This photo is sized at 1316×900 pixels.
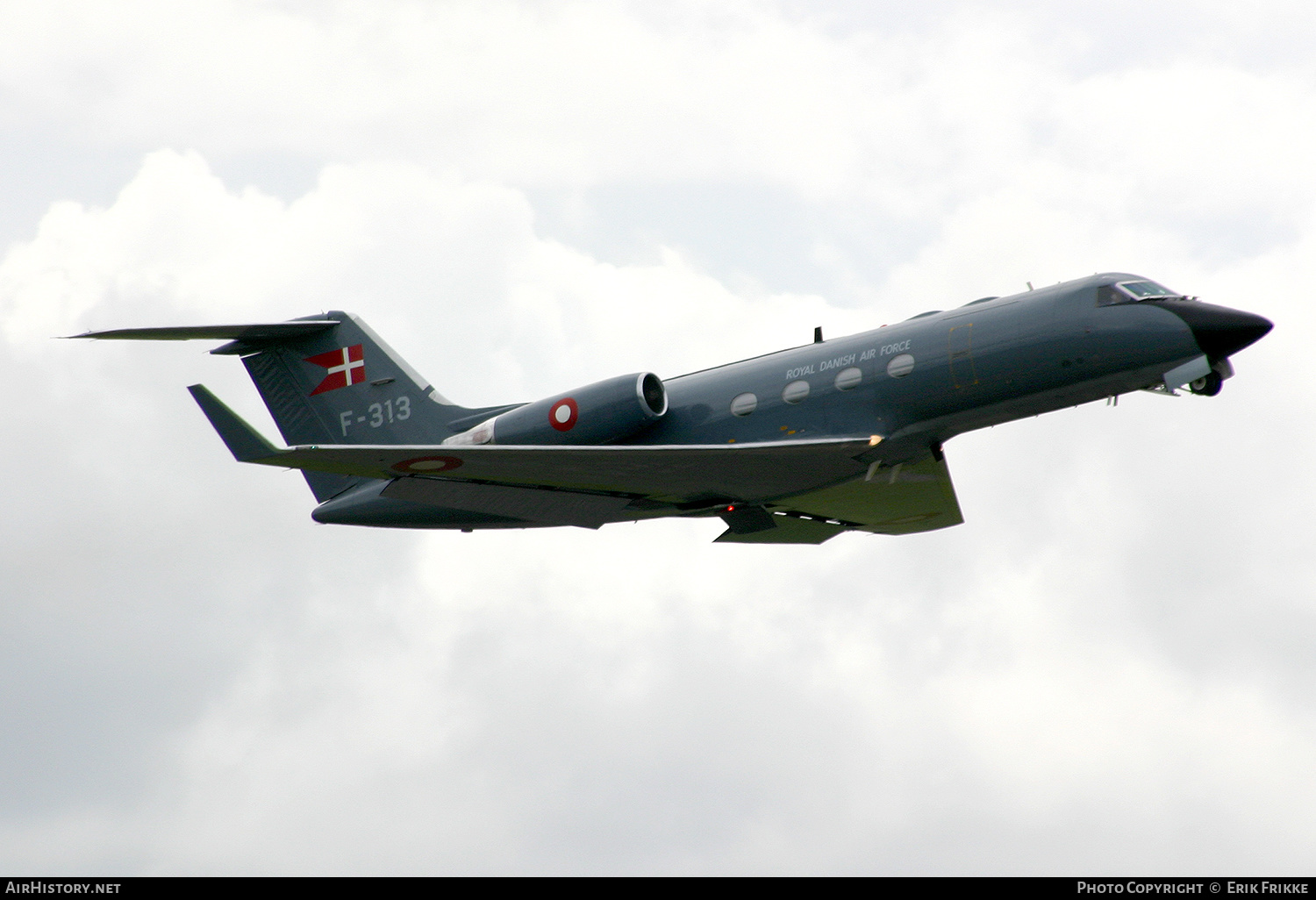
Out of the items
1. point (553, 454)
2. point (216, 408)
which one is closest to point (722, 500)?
point (553, 454)

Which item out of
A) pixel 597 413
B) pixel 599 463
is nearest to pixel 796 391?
pixel 597 413

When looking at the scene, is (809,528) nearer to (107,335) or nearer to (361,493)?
(361,493)

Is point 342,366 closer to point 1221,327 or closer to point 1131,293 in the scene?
point 1131,293

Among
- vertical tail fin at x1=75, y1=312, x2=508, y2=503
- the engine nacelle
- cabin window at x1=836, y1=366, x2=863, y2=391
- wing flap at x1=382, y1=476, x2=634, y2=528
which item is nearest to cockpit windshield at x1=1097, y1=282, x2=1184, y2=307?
cabin window at x1=836, y1=366, x2=863, y2=391

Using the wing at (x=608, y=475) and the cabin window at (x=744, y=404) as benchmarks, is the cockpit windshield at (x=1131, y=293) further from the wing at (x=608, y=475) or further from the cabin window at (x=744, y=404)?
the cabin window at (x=744, y=404)

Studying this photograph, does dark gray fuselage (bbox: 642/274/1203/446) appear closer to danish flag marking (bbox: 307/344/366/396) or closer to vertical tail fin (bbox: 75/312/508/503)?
vertical tail fin (bbox: 75/312/508/503)

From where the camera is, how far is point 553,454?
72.3 ft

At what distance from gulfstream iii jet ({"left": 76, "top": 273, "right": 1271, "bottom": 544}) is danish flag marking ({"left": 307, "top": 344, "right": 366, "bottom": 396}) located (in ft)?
2.50

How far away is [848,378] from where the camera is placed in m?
22.5

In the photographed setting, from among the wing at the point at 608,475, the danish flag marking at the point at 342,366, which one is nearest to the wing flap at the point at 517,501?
the wing at the point at 608,475

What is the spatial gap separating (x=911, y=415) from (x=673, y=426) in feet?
13.3

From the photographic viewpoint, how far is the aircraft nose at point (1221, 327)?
20500 mm

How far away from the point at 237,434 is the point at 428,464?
3.08 metres
